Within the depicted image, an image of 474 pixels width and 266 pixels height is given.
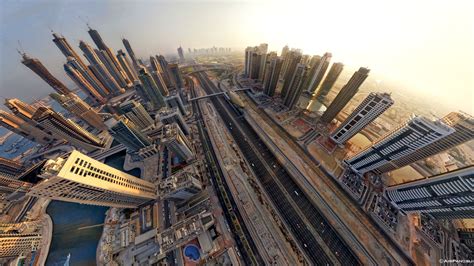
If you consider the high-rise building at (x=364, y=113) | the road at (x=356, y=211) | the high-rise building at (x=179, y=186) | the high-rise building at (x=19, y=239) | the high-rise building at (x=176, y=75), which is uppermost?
the high-rise building at (x=364, y=113)

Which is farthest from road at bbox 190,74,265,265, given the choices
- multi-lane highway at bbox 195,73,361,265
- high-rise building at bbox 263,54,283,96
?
high-rise building at bbox 263,54,283,96

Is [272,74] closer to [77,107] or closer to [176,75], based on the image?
[176,75]

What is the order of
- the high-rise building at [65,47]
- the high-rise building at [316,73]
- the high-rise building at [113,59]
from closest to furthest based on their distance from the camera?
1. the high-rise building at [316,73]
2. the high-rise building at [65,47]
3. the high-rise building at [113,59]

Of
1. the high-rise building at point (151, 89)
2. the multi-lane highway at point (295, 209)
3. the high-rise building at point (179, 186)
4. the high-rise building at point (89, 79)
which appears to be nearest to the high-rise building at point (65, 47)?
the high-rise building at point (89, 79)

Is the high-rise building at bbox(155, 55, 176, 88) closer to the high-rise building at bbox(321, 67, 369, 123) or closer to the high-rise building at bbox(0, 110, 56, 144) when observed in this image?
the high-rise building at bbox(0, 110, 56, 144)

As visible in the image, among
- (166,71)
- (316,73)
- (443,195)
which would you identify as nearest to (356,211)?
(443,195)

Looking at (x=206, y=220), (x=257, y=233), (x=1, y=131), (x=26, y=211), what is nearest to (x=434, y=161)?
(x=257, y=233)

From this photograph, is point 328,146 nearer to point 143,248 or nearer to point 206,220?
point 206,220

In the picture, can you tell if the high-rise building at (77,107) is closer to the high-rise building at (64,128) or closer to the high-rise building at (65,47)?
the high-rise building at (64,128)
